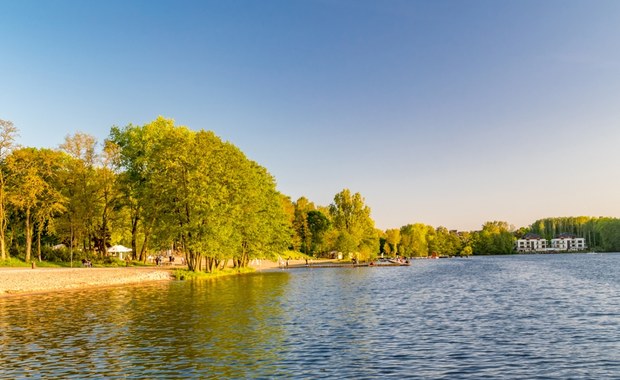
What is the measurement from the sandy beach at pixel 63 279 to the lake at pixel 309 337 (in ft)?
18.9

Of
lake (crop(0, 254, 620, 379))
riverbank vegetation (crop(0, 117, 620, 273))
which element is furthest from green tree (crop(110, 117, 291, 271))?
lake (crop(0, 254, 620, 379))

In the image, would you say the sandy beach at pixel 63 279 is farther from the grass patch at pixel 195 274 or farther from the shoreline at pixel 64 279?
the grass patch at pixel 195 274

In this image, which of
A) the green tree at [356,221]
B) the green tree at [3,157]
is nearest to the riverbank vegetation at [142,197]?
the green tree at [3,157]

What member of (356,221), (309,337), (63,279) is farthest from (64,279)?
(356,221)

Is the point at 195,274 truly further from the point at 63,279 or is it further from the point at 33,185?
the point at 33,185

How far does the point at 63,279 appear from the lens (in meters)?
62.4

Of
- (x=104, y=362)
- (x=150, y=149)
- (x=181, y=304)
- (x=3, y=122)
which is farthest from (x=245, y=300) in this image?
(x=3, y=122)

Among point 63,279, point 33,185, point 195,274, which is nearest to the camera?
point 63,279

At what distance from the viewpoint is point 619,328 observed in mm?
31969

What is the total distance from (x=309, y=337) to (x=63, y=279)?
44754mm

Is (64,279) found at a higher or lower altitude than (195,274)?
higher

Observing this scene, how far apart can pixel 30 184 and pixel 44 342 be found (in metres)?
59.3

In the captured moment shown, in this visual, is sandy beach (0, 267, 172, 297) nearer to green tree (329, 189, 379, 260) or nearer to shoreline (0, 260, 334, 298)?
shoreline (0, 260, 334, 298)

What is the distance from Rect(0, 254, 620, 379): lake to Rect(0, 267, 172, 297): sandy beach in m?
5.77
